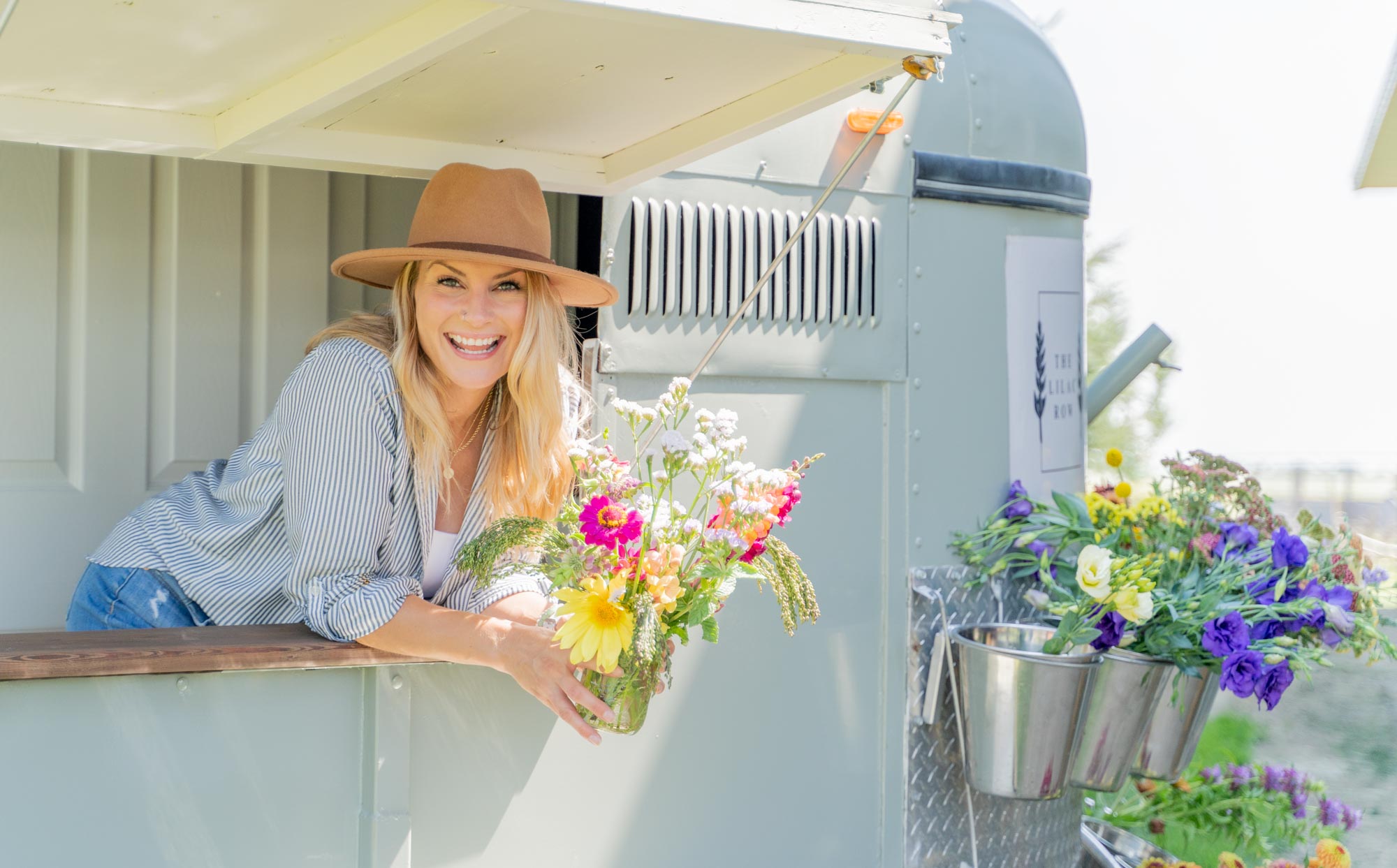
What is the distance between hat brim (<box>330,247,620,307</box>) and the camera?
7.04 feet

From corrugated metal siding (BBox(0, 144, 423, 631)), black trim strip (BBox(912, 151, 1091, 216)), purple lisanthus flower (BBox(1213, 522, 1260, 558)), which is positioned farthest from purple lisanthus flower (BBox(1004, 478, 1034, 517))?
corrugated metal siding (BBox(0, 144, 423, 631))

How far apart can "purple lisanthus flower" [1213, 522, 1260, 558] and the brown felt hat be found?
1.70 metres

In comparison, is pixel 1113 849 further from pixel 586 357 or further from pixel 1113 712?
pixel 586 357

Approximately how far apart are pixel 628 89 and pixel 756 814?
158cm

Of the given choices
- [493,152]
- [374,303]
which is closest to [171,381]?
[374,303]

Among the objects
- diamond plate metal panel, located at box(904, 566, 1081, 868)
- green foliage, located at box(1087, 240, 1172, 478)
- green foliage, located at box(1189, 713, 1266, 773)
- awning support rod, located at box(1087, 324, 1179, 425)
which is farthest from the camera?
green foliage, located at box(1087, 240, 1172, 478)

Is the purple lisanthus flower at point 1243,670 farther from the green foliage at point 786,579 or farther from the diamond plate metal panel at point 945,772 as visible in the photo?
the green foliage at point 786,579

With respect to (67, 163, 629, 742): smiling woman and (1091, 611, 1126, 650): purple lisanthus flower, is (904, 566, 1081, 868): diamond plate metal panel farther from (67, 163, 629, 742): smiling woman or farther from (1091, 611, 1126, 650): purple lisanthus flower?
(67, 163, 629, 742): smiling woman

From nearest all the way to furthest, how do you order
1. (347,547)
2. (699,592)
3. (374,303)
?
1. (699,592)
2. (347,547)
3. (374,303)

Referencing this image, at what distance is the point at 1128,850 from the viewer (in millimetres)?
3541

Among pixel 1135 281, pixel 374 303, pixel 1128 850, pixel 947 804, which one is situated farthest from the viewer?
pixel 1135 281

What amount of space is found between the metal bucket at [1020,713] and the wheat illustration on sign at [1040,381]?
23.8 inches

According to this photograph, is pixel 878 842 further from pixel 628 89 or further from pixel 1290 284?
pixel 1290 284

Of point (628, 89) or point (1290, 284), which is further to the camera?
point (1290, 284)
